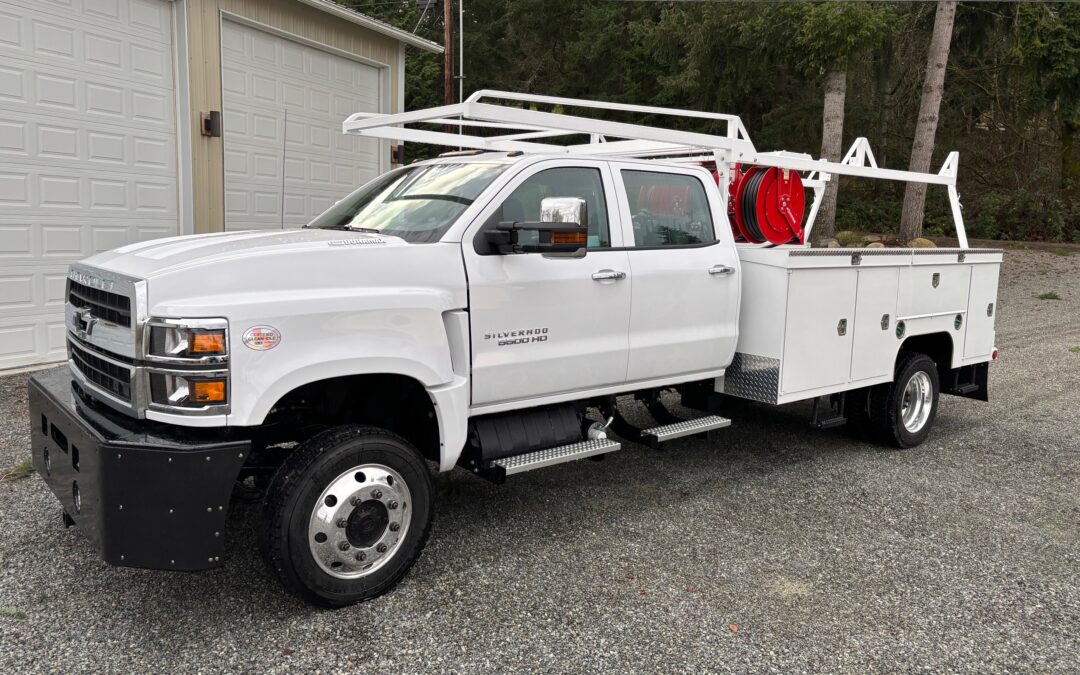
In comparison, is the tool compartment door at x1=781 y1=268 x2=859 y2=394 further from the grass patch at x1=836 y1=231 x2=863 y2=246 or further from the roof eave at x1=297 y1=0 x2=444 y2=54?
the grass patch at x1=836 y1=231 x2=863 y2=246

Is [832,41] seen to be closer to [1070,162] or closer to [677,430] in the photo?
[1070,162]

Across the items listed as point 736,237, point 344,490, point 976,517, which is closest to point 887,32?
point 736,237

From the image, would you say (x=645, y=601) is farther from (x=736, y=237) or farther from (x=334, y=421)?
(x=736, y=237)

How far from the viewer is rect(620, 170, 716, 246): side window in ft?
16.6

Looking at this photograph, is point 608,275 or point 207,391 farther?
point 608,275

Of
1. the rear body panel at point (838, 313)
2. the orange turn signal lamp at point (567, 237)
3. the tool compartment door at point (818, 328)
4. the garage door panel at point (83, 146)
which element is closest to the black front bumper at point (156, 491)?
the orange turn signal lamp at point (567, 237)

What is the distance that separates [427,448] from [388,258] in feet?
3.55

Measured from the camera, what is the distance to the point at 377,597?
3.90 meters

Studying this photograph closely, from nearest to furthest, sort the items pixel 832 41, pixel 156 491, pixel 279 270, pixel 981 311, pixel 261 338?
pixel 156 491
pixel 261 338
pixel 279 270
pixel 981 311
pixel 832 41

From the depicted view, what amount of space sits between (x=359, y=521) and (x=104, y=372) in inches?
51.0

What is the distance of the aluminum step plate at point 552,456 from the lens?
4.42 m

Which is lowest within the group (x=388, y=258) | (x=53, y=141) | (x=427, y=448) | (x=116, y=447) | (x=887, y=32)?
(x=427, y=448)

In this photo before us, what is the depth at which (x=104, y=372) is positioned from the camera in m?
3.73

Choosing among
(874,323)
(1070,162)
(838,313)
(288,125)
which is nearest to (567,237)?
(838,313)
